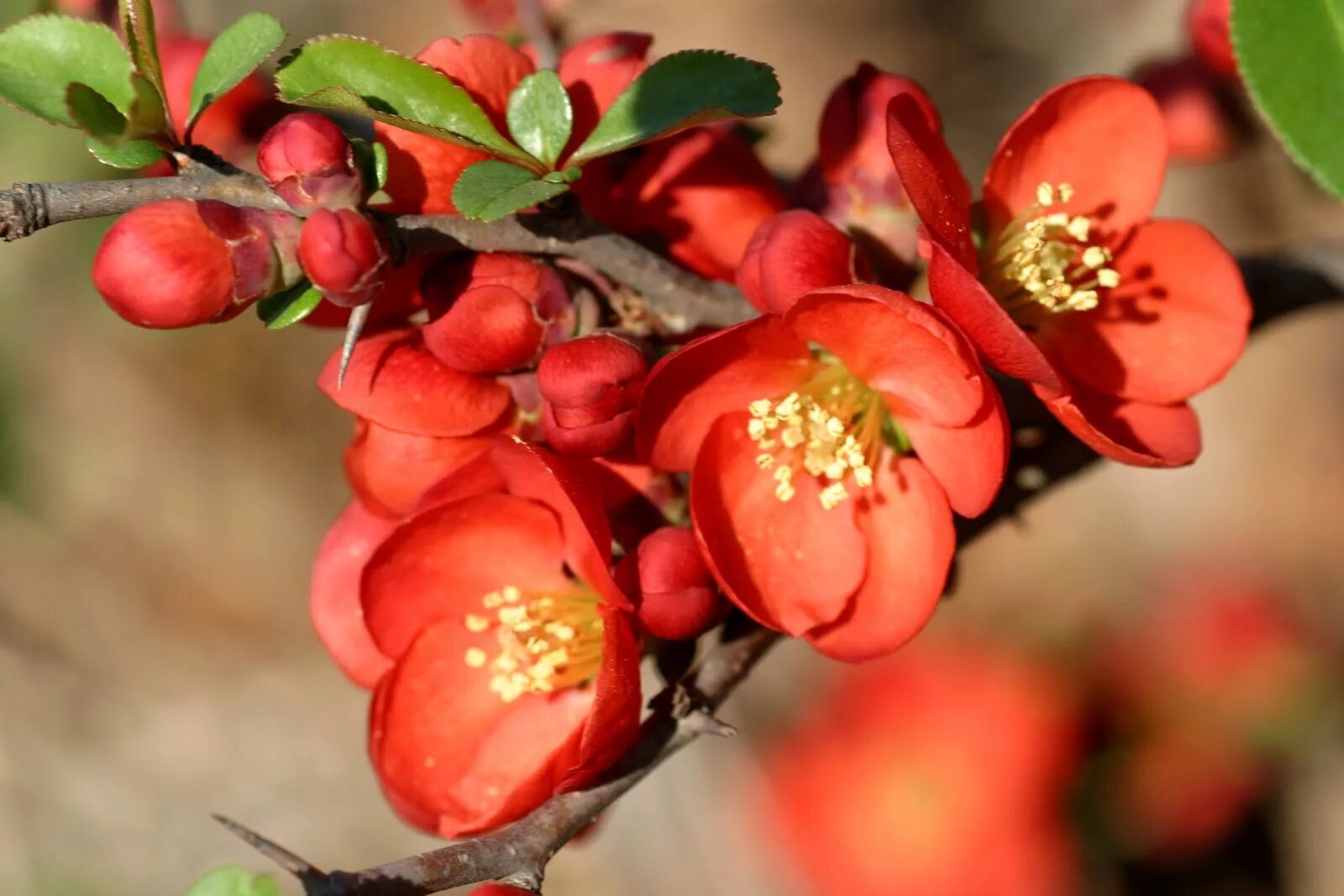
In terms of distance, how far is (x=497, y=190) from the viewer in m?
0.88

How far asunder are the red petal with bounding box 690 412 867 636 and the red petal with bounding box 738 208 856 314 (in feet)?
0.52

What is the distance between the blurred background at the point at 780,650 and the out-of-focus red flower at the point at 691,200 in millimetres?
2277

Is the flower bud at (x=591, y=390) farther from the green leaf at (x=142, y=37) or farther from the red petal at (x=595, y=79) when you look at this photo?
the green leaf at (x=142, y=37)

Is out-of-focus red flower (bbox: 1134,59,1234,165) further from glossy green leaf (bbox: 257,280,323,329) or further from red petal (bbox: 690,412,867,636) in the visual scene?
glossy green leaf (bbox: 257,280,323,329)

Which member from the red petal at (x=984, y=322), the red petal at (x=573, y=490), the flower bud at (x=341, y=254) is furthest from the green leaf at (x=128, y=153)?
the red petal at (x=984, y=322)

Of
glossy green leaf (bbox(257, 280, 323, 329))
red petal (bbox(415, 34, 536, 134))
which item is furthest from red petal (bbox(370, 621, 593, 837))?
red petal (bbox(415, 34, 536, 134))

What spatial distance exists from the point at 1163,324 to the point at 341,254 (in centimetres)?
77

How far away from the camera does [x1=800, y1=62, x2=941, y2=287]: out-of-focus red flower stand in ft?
3.92

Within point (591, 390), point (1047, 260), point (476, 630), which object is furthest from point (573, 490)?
point (1047, 260)

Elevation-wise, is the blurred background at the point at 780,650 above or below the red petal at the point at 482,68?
below

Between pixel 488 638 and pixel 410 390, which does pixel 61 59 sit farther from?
pixel 488 638

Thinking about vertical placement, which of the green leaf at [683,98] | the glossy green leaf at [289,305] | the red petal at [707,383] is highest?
the green leaf at [683,98]

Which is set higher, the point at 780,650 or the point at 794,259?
the point at 794,259

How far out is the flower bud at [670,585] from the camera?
38.6 inches
